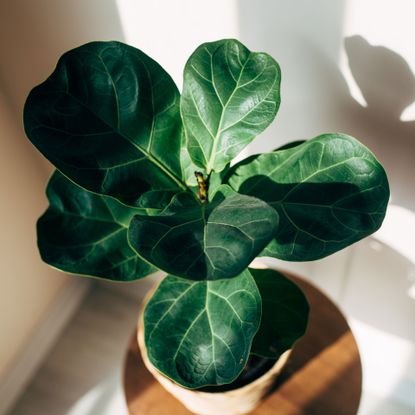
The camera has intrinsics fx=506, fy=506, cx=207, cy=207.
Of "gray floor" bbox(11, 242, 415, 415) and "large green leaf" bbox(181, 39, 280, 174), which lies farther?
"gray floor" bbox(11, 242, 415, 415)

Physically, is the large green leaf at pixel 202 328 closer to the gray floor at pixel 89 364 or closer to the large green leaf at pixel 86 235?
the large green leaf at pixel 86 235

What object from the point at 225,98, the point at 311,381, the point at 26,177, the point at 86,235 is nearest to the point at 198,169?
the point at 225,98

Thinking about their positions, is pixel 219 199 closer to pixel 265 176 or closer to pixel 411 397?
pixel 265 176

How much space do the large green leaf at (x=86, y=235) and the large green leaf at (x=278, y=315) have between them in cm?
24

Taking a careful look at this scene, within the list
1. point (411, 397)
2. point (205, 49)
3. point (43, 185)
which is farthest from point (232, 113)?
point (411, 397)

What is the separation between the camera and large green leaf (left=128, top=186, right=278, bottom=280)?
0.64 meters

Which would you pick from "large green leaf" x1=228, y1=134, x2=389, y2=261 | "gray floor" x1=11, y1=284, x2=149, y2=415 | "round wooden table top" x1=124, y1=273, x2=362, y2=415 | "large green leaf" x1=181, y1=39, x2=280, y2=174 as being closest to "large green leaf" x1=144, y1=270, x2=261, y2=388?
"large green leaf" x1=228, y1=134, x2=389, y2=261

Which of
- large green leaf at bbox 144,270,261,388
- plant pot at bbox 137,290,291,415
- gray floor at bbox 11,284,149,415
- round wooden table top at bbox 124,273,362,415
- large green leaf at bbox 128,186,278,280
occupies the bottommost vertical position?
gray floor at bbox 11,284,149,415

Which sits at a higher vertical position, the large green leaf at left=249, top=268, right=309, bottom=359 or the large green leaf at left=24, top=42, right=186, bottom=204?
the large green leaf at left=24, top=42, right=186, bottom=204

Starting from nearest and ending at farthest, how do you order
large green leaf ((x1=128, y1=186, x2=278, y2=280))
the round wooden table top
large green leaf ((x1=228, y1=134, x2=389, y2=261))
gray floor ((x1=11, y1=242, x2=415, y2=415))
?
large green leaf ((x1=128, y1=186, x2=278, y2=280)) < large green leaf ((x1=228, y1=134, x2=389, y2=261)) < the round wooden table top < gray floor ((x1=11, y1=242, x2=415, y2=415))

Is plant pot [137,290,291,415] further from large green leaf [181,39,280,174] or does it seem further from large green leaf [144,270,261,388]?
large green leaf [181,39,280,174]

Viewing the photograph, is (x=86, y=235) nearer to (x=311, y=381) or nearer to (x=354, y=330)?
(x=311, y=381)

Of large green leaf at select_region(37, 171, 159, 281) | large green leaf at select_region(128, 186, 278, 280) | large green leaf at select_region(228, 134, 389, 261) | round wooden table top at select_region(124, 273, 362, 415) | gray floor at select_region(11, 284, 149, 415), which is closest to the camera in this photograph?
large green leaf at select_region(128, 186, 278, 280)

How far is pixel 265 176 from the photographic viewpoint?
33.7 inches
